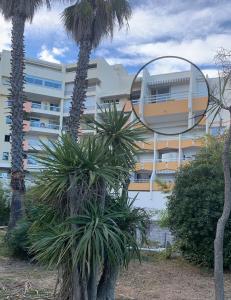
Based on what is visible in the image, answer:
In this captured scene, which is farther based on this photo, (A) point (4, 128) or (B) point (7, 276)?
(A) point (4, 128)

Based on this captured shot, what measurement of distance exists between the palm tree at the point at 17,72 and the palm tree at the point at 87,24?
52.7 inches

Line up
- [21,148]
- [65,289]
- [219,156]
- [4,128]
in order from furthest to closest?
[4,128] < [21,148] < [219,156] < [65,289]

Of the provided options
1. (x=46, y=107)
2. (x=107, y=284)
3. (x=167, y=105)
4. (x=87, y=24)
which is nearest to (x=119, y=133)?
(x=107, y=284)

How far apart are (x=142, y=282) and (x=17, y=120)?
25.8 feet

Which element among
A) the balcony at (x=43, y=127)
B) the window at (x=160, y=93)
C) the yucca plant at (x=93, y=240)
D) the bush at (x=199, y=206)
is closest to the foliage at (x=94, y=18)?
the window at (x=160, y=93)

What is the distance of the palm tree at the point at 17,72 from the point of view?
1452 cm

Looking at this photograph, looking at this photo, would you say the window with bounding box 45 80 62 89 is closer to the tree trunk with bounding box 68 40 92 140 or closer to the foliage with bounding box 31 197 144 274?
the tree trunk with bounding box 68 40 92 140

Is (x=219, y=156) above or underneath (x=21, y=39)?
underneath

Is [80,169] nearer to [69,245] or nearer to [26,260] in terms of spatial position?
[69,245]

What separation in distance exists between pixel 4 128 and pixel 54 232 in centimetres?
4782

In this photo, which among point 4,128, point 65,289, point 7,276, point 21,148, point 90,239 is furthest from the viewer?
point 4,128

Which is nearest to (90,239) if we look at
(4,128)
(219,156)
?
(219,156)

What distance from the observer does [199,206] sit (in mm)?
10867

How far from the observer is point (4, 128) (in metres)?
52.1
